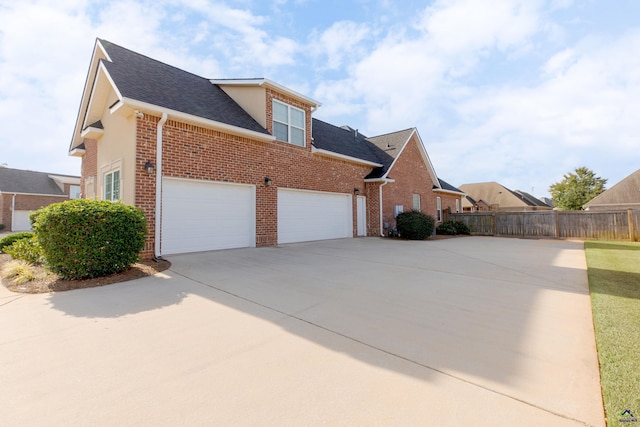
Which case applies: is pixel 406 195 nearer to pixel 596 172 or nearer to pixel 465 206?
pixel 465 206

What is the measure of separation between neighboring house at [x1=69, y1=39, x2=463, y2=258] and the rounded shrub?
5.72 ft

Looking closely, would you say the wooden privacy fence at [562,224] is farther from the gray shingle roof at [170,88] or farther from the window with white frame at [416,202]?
the gray shingle roof at [170,88]

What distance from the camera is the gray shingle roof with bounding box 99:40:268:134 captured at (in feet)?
25.9

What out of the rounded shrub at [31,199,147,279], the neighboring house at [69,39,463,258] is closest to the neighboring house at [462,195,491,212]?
the neighboring house at [69,39,463,258]

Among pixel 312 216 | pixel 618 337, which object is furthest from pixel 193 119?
pixel 618 337

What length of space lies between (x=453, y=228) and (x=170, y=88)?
1750cm

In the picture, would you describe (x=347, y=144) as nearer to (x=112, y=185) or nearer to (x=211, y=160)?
(x=211, y=160)

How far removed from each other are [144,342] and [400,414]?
2.61 m

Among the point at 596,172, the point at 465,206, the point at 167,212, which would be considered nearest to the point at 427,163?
the point at 167,212

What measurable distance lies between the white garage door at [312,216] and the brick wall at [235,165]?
39cm

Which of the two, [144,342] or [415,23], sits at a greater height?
[415,23]

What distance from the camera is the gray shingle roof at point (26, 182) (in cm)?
2736

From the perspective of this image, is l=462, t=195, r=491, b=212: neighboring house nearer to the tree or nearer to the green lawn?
the tree

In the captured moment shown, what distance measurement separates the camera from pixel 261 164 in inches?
404
